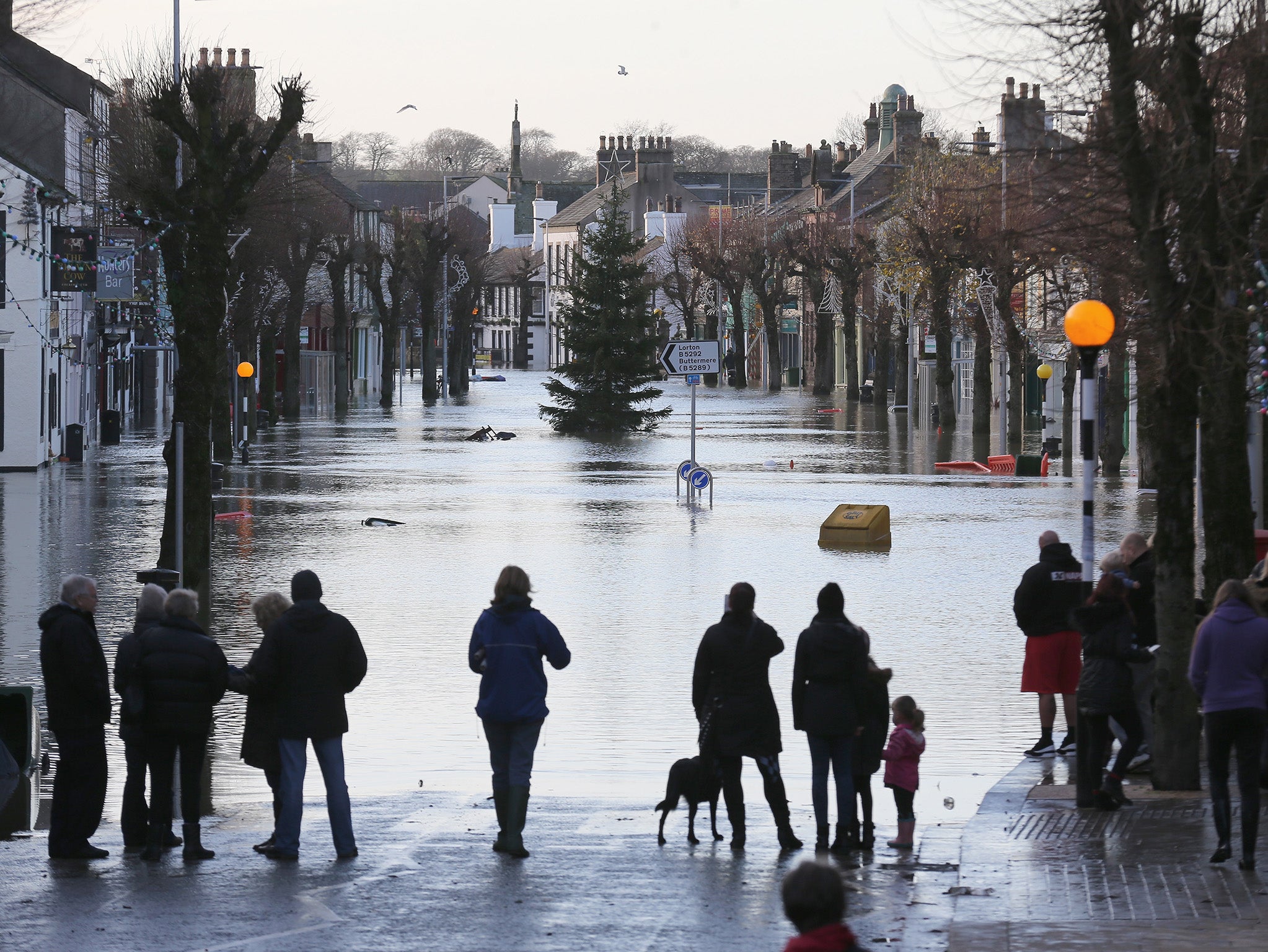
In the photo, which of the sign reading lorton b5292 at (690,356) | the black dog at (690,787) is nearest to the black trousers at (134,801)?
the black dog at (690,787)

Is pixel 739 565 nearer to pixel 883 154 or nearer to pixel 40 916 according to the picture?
pixel 40 916

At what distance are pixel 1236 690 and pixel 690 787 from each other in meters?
2.77

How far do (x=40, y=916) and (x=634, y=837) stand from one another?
3.22 meters

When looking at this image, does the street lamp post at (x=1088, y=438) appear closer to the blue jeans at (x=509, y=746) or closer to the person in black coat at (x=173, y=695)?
the blue jeans at (x=509, y=746)

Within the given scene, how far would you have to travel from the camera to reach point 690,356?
34.4 m

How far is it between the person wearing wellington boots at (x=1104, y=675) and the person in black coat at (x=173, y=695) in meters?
4.72

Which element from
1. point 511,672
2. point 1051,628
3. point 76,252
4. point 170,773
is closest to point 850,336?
point 76,252

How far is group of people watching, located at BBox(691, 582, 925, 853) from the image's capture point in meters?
9.66

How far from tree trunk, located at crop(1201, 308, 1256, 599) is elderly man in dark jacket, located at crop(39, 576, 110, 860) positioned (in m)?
7.39

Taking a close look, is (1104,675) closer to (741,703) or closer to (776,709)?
(776,709)

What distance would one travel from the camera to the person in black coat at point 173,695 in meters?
9.42

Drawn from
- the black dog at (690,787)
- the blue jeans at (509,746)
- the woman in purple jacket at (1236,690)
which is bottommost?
the black dog at (690,787)

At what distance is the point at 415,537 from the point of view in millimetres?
26484

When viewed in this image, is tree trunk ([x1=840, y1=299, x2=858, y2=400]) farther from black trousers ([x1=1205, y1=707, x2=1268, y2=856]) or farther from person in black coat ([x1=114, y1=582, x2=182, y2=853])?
person in black coat ([x1=114, y1=582, x2=182, y2=853])
